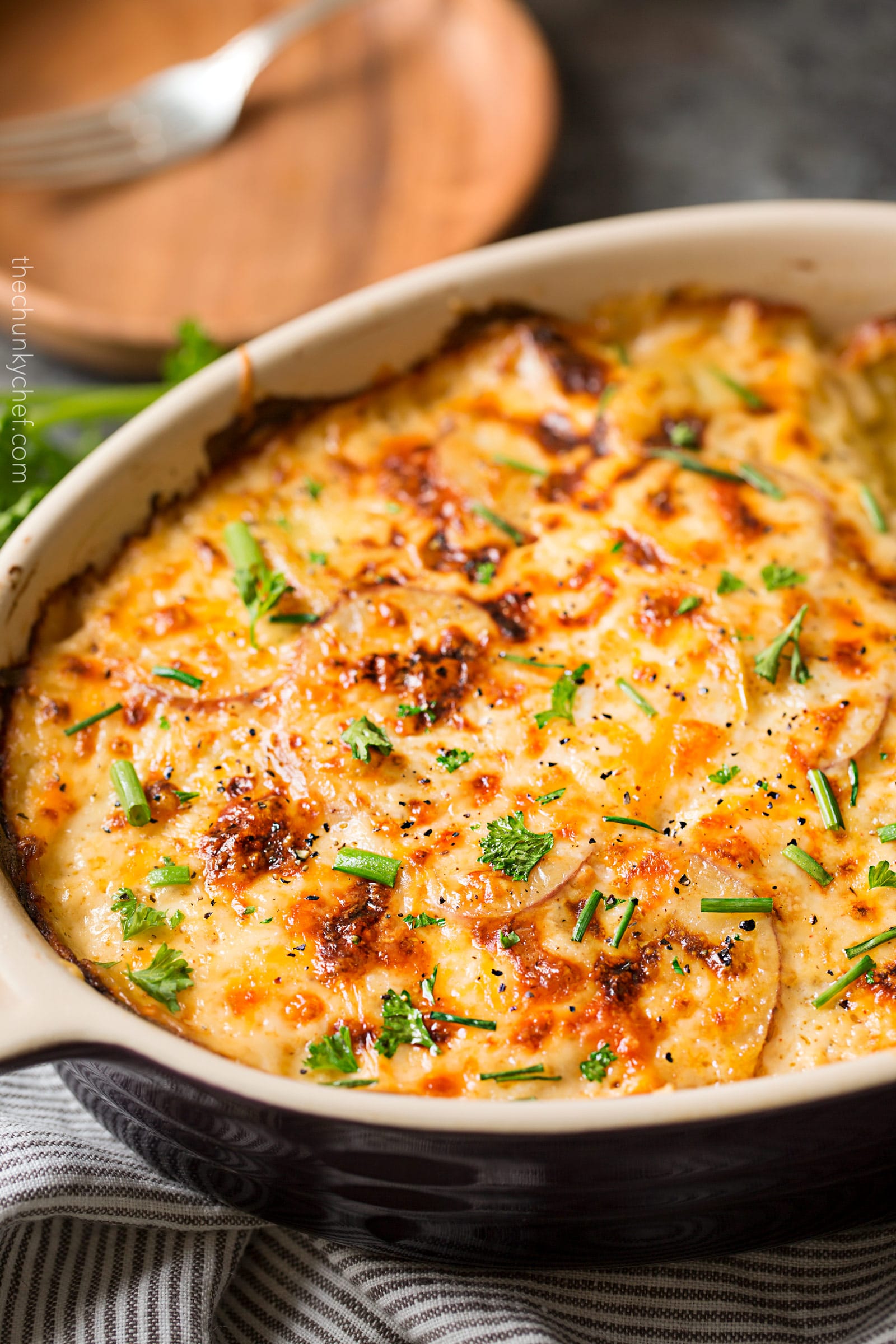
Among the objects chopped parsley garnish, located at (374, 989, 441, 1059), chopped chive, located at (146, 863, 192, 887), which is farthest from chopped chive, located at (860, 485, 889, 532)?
chopped chive, located at (146, 863, 192, 887)

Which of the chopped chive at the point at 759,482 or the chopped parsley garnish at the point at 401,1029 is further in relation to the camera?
Answer: the chopped chive at the point at 759,482

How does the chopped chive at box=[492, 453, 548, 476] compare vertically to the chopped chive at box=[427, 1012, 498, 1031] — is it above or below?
above

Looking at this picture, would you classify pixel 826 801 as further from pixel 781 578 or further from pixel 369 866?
pixel 369 866

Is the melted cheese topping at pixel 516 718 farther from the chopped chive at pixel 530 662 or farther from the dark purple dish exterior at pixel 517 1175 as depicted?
the dark purple dish exterior at pixel 517 1175

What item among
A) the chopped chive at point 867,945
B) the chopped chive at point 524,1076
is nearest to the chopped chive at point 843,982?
the chopped chive at point 867,945

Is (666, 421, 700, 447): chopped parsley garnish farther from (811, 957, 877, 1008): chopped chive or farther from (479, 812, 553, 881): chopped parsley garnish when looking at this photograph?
(811, 957, 877, 1008): chopped chive

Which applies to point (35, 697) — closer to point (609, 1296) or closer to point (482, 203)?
point (609, 1296)
